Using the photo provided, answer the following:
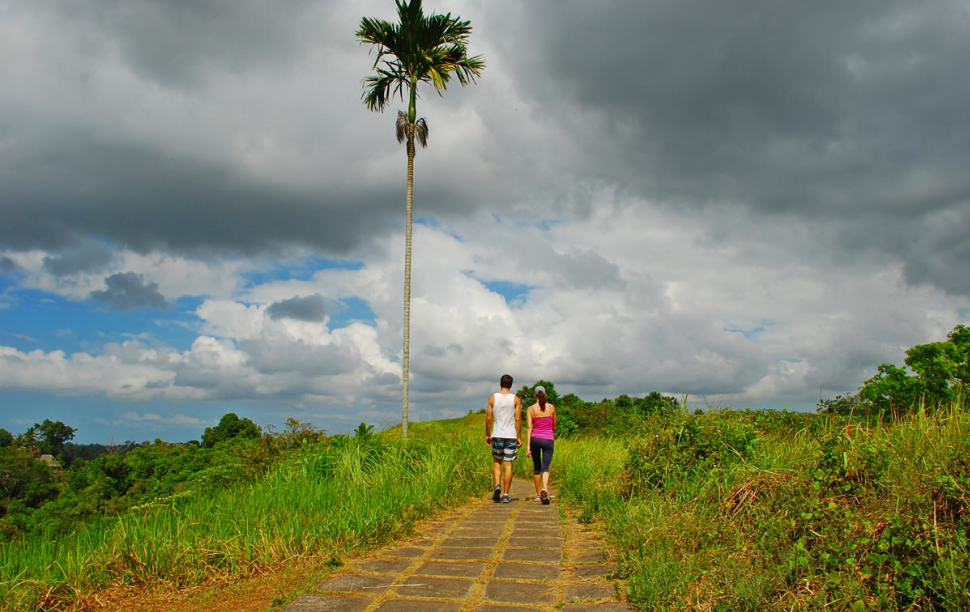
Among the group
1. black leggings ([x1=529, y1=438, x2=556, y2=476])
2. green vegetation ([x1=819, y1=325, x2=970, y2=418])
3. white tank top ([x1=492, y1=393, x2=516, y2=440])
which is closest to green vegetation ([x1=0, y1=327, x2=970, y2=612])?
black leggings ([x1=529, y1=438, x2=556, y2=476])

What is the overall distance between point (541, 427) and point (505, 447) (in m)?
0.60

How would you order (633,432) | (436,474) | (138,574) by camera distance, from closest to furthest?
(138,574), (436,474), (633,432)

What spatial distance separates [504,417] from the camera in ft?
25.4

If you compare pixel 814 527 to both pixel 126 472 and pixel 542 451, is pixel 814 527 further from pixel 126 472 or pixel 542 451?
pixel 126 472

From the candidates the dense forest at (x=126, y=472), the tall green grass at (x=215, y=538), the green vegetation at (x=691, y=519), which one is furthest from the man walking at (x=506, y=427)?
the dense forest at (x=126, y=472)

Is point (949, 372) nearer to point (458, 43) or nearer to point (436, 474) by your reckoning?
point (458, 43)

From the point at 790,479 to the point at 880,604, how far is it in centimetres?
170

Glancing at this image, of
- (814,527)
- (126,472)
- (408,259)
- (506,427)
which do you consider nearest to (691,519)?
(814,527)

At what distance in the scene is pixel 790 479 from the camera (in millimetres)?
4578

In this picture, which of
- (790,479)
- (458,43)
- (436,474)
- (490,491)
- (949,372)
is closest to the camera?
(790,479)

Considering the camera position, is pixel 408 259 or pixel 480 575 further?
pixel 408 259

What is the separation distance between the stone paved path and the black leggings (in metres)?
1.83

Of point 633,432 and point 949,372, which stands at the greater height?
point 949,372

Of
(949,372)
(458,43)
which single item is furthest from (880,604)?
(949,372)
